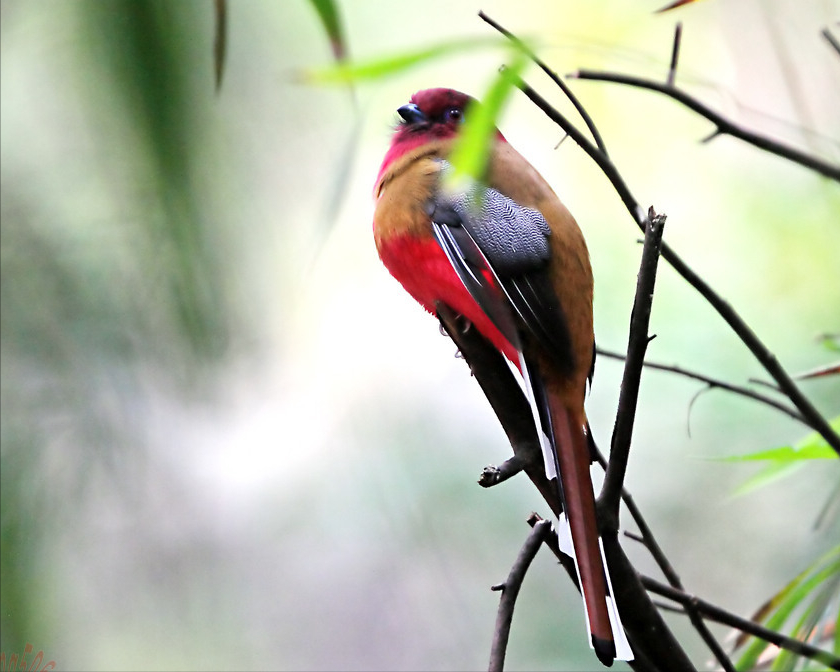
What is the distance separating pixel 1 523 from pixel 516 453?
932 mm

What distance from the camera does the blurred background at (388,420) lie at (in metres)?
1.43

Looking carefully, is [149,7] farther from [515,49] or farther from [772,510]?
[772,510]

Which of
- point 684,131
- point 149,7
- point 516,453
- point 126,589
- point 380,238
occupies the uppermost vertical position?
point 684,131

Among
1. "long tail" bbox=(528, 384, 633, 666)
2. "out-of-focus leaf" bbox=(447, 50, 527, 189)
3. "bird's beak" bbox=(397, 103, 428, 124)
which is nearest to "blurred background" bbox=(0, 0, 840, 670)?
"bird's beak" bbox=(397, 103, 428, 124)

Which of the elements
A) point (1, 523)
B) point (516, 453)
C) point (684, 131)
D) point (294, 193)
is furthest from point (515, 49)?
point (684, 131)

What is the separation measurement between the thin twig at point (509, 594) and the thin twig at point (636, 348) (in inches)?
2.8

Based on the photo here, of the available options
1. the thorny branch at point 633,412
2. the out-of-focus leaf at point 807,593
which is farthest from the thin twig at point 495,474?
the out-of-focus leaf at point 807,593

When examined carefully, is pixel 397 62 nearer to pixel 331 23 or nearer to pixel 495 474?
pixel 331 23

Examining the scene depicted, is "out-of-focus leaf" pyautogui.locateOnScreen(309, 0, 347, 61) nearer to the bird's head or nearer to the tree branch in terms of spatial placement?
the tree branch

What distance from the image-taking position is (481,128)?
16.9 inches

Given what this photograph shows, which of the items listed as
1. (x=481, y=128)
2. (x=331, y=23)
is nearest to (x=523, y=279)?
(x=331, y=23)

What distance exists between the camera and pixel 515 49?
497mm

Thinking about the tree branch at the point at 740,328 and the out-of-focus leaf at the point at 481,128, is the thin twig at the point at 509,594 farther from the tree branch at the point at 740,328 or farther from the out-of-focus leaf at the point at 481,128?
the out-of-focus leaf at the point at 481,128

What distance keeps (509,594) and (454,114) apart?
0.82 metres
